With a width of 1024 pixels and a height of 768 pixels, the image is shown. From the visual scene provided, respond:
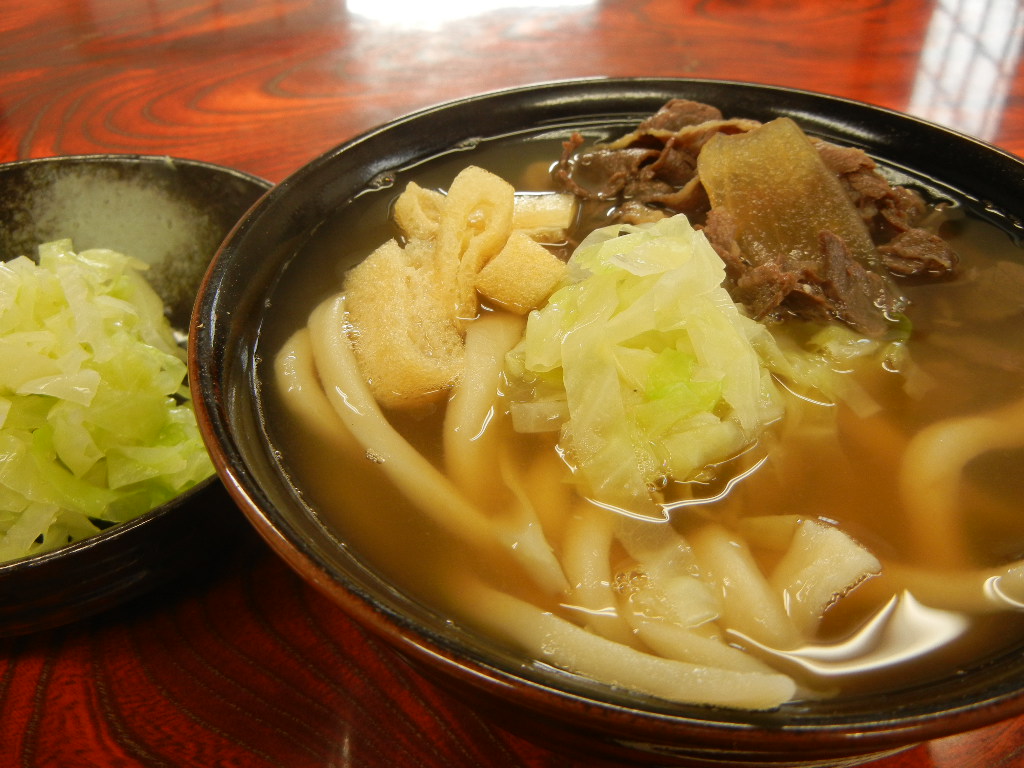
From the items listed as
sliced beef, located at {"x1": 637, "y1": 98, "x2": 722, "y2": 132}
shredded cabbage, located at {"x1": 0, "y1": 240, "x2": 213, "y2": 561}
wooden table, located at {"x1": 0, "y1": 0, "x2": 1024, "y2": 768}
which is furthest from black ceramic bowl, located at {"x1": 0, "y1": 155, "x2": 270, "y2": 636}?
sliced beef, located at {"x1": 637, "y1": 98, "x2": 722, "y2": 132}

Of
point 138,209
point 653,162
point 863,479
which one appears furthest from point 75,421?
point 863,479

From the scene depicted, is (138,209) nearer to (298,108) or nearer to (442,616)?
(298,108)

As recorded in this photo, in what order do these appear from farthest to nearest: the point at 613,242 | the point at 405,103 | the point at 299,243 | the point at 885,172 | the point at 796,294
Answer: the point at 405,103, the point at 885,172, the point at 299,243, the point at 796,294, the point at 613,242

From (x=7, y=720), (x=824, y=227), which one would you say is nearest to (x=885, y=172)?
(x=824, y=227)

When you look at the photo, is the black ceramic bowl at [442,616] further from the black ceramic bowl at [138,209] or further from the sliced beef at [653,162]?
the black ceramic bowl at [138,209]

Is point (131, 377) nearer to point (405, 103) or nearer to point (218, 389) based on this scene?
point (218, 389)

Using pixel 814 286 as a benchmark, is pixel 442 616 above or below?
below

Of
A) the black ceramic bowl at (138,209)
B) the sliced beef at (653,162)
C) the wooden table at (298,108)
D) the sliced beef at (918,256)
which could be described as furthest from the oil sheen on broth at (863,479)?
the black ceramic bowl at (138,209)

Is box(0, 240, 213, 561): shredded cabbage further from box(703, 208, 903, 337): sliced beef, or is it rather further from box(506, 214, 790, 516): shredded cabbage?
box(703, 208, 903, 337): sliced beef
